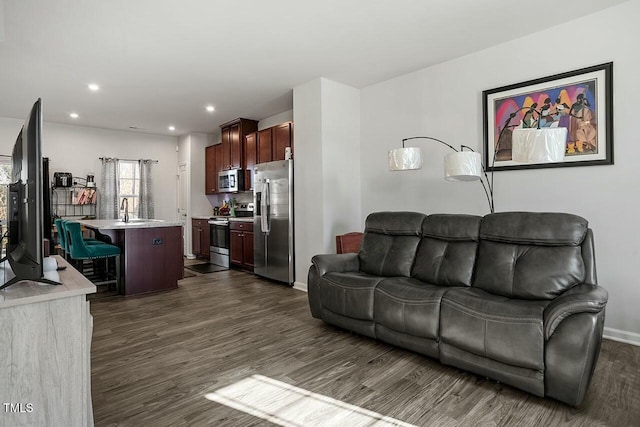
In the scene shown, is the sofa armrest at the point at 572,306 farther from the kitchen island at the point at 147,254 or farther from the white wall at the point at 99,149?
the white wall at the point at 99,149

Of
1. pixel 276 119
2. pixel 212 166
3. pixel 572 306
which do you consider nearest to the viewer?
pixel 572 306

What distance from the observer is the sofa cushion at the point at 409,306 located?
2.47 meters

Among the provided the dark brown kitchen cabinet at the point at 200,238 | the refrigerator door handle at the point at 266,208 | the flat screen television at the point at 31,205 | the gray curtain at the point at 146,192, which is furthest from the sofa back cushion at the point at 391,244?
the gray curtain at the point at 146,192

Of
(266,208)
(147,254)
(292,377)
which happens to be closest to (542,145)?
(292,377)

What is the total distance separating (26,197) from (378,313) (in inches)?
90.4

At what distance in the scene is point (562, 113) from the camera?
3221 millimetres

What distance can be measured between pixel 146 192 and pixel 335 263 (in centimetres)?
595

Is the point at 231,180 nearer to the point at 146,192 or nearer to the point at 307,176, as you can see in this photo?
the point at 146,192

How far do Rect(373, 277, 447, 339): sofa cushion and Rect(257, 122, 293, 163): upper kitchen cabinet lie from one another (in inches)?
129

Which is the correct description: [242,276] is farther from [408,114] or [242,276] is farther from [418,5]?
[418,5]

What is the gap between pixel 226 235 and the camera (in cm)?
651

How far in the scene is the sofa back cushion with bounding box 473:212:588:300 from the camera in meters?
2.37

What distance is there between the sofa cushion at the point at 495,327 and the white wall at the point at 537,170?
4.32ft

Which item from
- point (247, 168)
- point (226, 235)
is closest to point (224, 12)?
point (247, 168)
